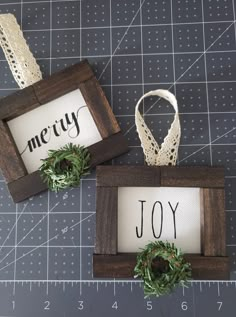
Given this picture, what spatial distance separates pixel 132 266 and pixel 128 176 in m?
0.18

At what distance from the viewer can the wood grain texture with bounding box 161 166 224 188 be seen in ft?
2.52

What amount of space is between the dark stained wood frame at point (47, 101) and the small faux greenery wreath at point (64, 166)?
Answer: 0.03m

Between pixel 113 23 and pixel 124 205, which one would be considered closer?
pixel 124 205

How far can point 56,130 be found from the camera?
840 millimetres

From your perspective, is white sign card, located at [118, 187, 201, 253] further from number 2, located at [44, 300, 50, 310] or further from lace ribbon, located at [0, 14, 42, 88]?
lace ribbon, located at [0, 14, 42, 88]

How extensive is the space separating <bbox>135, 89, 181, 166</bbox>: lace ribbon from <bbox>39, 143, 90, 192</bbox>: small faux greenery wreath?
Answer: 0.41 feet

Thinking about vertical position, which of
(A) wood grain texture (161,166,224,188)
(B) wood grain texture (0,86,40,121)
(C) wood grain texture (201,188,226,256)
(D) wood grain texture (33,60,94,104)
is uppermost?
(D) wood grain texture (33,60,94,104)

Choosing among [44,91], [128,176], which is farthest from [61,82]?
[128,176]

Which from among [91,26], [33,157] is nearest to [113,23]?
[91,26]

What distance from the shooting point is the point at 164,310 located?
2.63 feet

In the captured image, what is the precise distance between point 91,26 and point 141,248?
516mm

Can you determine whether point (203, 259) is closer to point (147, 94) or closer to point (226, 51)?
point (147, 94)

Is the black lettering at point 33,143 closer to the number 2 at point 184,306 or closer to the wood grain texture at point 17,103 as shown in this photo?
the wood grain texture at point 17,103

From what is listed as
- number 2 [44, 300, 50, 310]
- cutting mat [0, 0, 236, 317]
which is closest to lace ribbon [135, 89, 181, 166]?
cutting mat [0, 0, 236, 317]
